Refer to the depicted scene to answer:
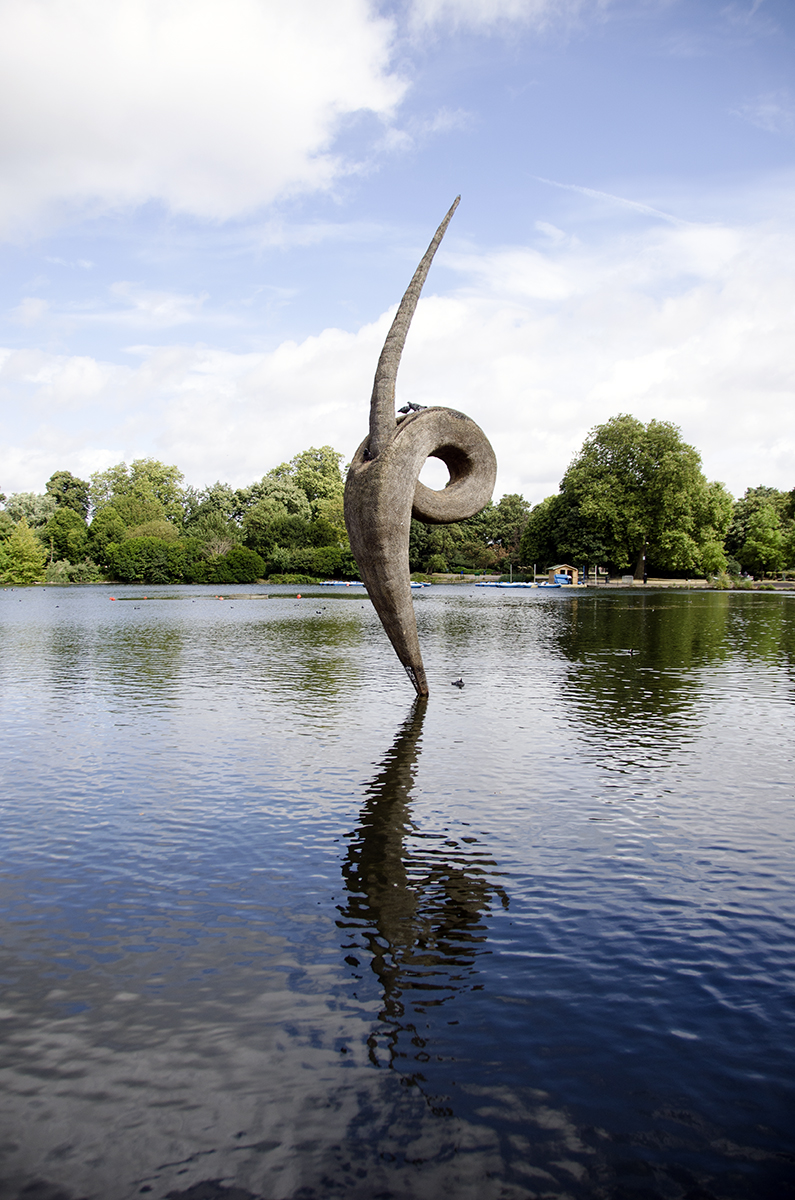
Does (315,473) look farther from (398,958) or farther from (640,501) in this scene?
(398,958)

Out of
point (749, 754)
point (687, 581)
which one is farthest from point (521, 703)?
point (687, 581)

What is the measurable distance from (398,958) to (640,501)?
2416 inches

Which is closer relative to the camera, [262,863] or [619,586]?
[262,863]

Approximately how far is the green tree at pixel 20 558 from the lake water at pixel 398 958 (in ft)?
223

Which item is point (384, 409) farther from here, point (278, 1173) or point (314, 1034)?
point (278, 1173)

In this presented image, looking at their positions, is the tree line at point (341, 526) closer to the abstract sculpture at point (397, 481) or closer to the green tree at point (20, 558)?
the green tree at point (20, 558)

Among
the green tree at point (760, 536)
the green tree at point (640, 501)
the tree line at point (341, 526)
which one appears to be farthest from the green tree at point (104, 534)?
the green tree at point (760, 536)

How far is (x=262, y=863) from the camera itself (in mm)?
6977

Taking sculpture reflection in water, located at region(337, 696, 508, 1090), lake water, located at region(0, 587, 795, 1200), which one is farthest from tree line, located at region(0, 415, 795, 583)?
sculpture reflection in water, located at region(337, 696, 508, 1090)

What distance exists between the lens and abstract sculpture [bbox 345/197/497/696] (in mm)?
12484

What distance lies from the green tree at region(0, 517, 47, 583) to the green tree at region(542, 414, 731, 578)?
47.4 metres

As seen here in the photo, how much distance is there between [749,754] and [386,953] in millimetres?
6969

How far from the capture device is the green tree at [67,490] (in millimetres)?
97988

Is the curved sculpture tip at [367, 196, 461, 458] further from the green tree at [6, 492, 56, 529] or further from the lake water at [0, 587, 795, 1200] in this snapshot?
the green tree at [6, 492, 56, 529]
